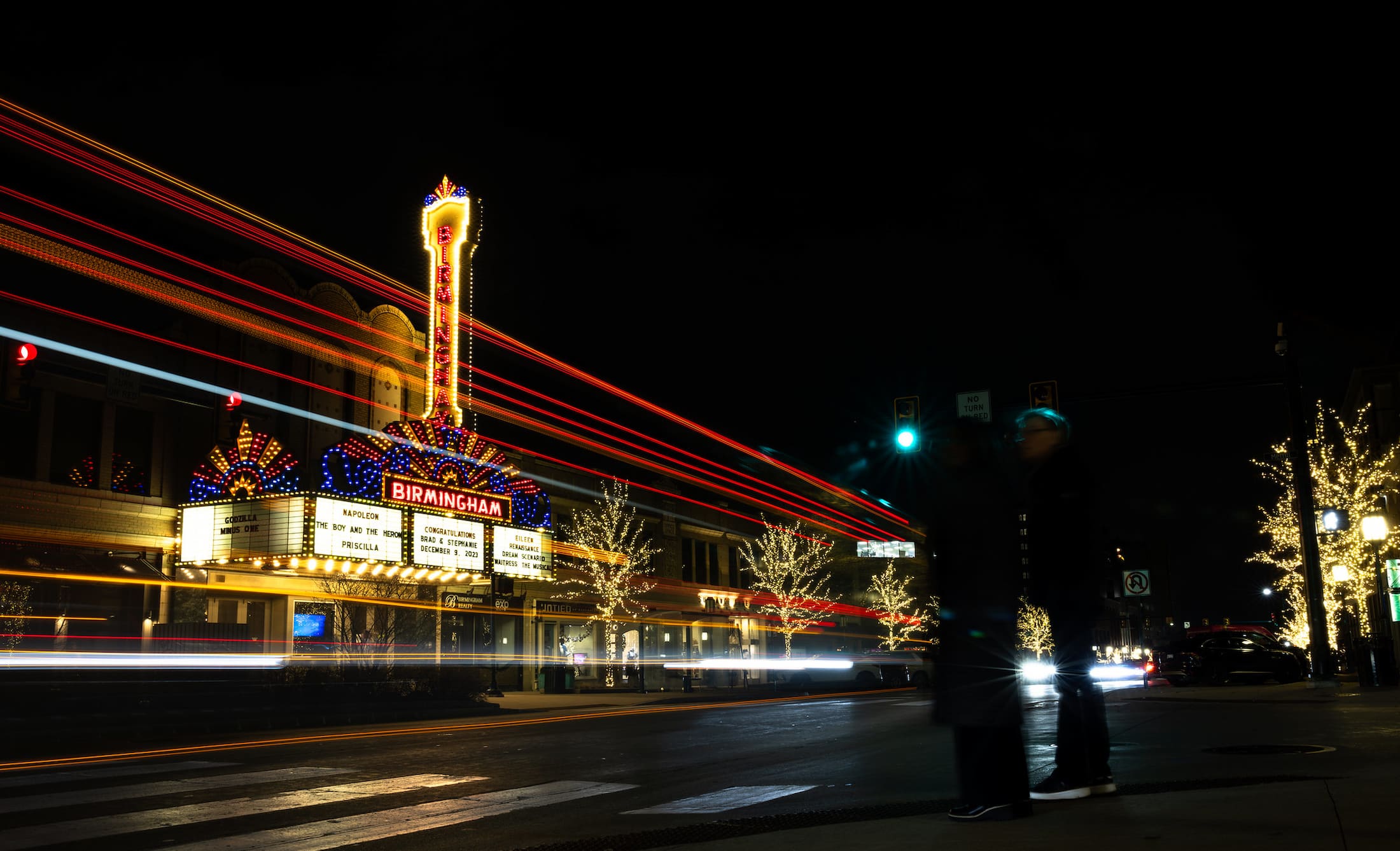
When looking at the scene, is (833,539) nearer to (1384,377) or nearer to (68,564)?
(1384,377)

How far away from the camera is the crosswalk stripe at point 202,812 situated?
6.75 metres

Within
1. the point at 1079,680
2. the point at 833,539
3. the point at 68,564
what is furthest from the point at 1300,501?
the point at 833,539

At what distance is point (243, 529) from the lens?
84.6ft

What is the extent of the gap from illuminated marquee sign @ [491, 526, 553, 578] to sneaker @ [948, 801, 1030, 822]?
2594 centimetres

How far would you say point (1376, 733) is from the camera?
977 cm

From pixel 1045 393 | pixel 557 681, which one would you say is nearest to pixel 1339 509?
pixel 1045 393

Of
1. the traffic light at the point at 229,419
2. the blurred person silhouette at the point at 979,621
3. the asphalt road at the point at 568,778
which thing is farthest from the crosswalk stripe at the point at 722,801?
the traffic light at the point at 229,419

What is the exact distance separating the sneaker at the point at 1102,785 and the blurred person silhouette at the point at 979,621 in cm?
81

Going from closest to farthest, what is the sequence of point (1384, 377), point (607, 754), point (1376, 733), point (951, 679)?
point (951, 679) → point (1376, 733) → point (607, 754) → point (1384, 377)

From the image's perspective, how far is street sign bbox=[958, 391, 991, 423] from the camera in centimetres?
1847

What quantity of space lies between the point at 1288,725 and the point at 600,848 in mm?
8455

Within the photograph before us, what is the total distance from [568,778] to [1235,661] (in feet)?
71.0

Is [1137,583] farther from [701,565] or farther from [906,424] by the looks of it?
[701,565]

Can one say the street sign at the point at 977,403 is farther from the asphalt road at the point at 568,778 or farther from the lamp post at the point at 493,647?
the lamp post at the point at 493,647
